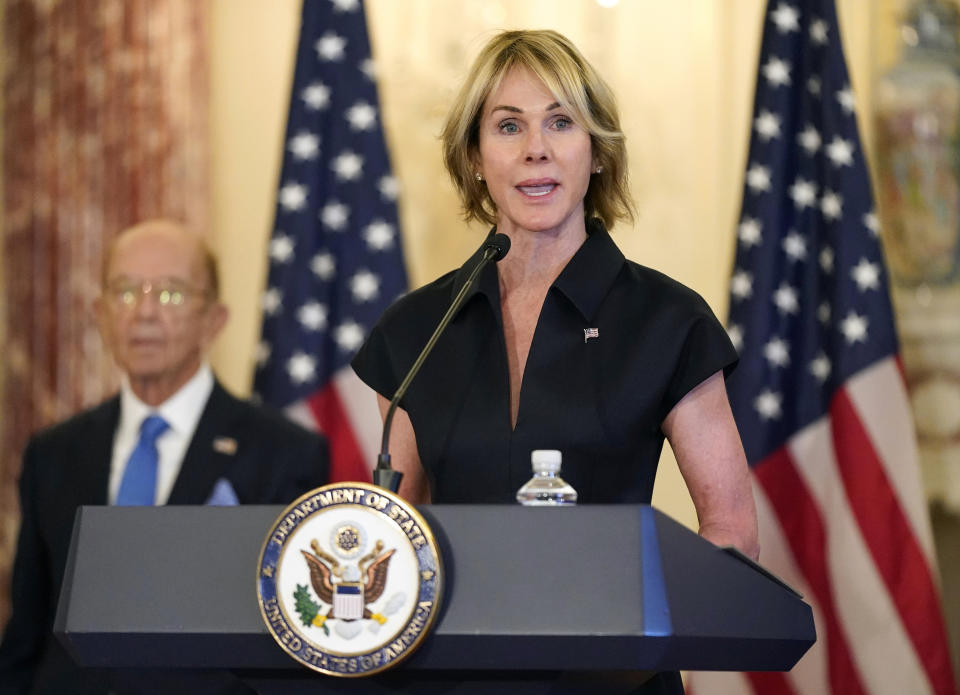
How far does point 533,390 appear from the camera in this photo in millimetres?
2023

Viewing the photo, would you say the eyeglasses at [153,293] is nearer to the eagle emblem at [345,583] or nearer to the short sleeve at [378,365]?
the short sleeve at [378,365]

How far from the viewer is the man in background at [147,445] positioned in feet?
10.6

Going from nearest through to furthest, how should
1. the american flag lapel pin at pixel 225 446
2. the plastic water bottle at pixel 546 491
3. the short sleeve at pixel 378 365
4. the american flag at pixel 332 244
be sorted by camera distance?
1. the plastic water bottle at pixel 546 491
2. the short sleeve at pixel 378 365
3. the american flag lapel pin at pixel 225 446
4. the american flag at pixel 332 244

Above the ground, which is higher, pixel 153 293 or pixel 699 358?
pixel 699 358

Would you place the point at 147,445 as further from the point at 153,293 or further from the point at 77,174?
the point at 77,174

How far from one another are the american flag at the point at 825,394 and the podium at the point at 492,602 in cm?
275

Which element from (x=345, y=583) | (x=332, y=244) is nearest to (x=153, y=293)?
(x=332, y=244)

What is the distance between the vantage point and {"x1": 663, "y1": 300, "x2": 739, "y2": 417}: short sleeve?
198cm

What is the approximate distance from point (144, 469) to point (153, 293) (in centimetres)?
54

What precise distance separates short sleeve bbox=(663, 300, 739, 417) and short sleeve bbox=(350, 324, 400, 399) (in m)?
0.47

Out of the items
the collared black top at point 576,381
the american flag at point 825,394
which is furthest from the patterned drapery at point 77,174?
the collared black top at point 576,381

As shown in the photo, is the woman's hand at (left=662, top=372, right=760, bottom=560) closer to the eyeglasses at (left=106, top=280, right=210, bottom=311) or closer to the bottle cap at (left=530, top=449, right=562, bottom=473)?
the bottle cap at (left=530, top=449, right=562, bottom=473)

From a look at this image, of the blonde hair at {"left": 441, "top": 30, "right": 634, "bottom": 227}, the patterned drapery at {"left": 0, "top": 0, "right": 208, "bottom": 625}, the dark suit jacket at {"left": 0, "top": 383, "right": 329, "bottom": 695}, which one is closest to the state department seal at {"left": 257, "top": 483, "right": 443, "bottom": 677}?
the blonde hair at {"left": 441, "top": 30, "right": 634, "bottom": 227}

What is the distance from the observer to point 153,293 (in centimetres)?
374
